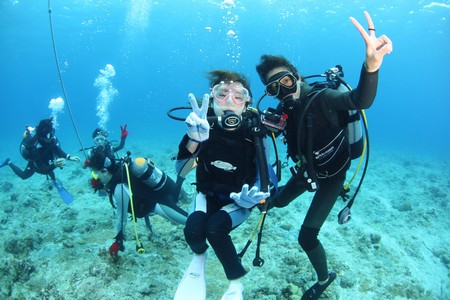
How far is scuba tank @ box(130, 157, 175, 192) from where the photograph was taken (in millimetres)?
5078

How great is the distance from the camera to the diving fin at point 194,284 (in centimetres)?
314

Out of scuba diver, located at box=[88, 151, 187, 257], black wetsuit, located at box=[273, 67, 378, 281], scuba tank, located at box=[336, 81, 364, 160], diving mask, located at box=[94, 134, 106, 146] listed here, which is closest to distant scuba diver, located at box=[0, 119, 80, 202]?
diving mask, located at box=[94, 134, 106, 146]

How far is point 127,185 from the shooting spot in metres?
5.10

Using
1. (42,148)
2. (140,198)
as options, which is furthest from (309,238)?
(42,148)

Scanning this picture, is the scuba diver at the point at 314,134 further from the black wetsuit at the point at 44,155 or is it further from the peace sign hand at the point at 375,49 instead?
the black wetsuit at the point at 44,155

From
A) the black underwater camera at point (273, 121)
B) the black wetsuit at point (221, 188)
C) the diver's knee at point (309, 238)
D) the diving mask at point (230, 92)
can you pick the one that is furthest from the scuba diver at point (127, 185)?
the diver's knee at point (309, 238)

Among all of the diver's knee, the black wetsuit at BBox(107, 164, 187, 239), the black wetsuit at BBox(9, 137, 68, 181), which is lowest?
the diver's knee

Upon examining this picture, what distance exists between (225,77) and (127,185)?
2820 millimetres

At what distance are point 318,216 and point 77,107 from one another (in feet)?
729

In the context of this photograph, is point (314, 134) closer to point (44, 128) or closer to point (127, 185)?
point (127, 185)

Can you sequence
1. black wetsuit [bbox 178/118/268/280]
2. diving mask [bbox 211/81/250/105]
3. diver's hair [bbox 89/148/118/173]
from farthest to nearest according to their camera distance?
diver's hair [bbox 89/148/118/173], diving mask [bbox 211/81/250/105], black wetsuit [bbox 178/118/268/280]

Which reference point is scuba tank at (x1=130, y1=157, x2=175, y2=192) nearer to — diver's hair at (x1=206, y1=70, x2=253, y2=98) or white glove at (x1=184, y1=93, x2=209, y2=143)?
diver's hair at (x1=206, y1=70, x2=253, y2=98)

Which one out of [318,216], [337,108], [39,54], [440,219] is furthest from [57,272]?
[39,54]

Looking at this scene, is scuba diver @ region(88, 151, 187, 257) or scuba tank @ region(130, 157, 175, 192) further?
scuba tank @ region(130, 157, 175, 192)
